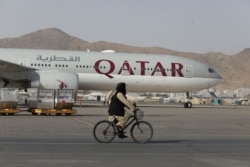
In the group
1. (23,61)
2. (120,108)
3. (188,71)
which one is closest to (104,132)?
(120,108)

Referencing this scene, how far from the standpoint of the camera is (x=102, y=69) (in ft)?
149

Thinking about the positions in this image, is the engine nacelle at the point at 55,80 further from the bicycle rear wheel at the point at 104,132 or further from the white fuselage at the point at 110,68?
the bicycle rear wheel at the point at 104,132

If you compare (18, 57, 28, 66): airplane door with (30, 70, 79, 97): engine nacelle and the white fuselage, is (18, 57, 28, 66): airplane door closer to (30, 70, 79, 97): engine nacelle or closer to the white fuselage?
the white fuselage

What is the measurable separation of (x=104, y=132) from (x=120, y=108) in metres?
0.83

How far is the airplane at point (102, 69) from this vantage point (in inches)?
1773

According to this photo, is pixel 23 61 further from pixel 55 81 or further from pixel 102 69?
pixel 102 69

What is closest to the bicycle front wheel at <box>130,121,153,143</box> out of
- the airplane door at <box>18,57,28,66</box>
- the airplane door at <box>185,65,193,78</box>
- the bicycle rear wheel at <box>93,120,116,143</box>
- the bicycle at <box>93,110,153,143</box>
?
the bicycle at <box>93,110,153,143</box>

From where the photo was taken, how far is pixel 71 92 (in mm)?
32062

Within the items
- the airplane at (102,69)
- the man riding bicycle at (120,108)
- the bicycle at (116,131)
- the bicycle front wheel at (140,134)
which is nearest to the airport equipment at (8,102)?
the airplane at (102,69)

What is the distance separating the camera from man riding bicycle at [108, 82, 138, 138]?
1655 cm

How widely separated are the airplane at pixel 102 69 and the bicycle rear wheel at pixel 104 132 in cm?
2724

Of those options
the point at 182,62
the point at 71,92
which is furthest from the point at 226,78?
the point at 71,92

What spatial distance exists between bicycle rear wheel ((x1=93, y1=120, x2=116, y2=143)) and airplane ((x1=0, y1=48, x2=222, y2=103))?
27.2m

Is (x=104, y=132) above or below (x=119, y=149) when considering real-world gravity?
above
